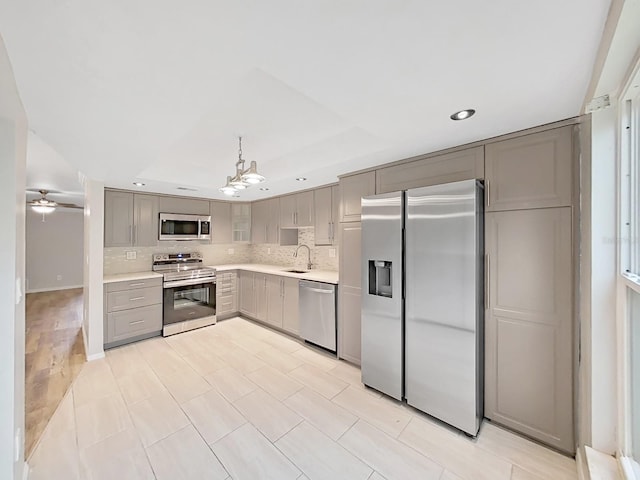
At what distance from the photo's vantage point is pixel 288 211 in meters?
4.33

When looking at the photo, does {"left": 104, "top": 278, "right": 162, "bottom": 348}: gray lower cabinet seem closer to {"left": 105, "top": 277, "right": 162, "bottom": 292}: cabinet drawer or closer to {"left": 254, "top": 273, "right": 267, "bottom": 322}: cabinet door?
{"left": 105, "top": 277, "right": 162, "bottom": 292}: cabinet drawer

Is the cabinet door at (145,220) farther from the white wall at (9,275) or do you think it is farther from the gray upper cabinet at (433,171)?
the gray upper cabinet at (433,171)

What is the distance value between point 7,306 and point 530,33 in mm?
2595

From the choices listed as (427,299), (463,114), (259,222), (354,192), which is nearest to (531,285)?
(427,299)

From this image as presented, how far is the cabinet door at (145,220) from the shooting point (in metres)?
4.02

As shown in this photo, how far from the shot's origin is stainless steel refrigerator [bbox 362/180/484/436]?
6.40ft

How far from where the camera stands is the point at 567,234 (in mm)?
1765

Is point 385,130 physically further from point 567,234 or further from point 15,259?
point 15,259

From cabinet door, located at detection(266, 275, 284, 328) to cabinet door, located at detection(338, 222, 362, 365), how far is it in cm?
119

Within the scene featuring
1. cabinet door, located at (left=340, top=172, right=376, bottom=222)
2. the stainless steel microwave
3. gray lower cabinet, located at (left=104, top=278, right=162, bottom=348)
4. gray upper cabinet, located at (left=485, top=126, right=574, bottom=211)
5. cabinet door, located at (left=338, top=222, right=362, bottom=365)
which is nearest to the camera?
gray upper cabinet, located at (left=485, top=126, right=574, bottom=211)

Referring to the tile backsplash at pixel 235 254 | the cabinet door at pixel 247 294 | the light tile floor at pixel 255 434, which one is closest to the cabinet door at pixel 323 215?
the tile backsplash at pixel 235 254

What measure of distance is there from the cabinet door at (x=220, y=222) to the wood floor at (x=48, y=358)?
2.42 m

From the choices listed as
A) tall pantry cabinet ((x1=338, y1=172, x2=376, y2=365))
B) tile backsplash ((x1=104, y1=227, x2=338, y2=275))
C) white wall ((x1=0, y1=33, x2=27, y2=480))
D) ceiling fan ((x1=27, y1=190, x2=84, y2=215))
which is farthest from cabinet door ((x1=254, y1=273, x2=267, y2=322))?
ceiling fan ((x1=27, y1=190, x2=84, y2=215))

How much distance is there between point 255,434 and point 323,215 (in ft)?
8.55
